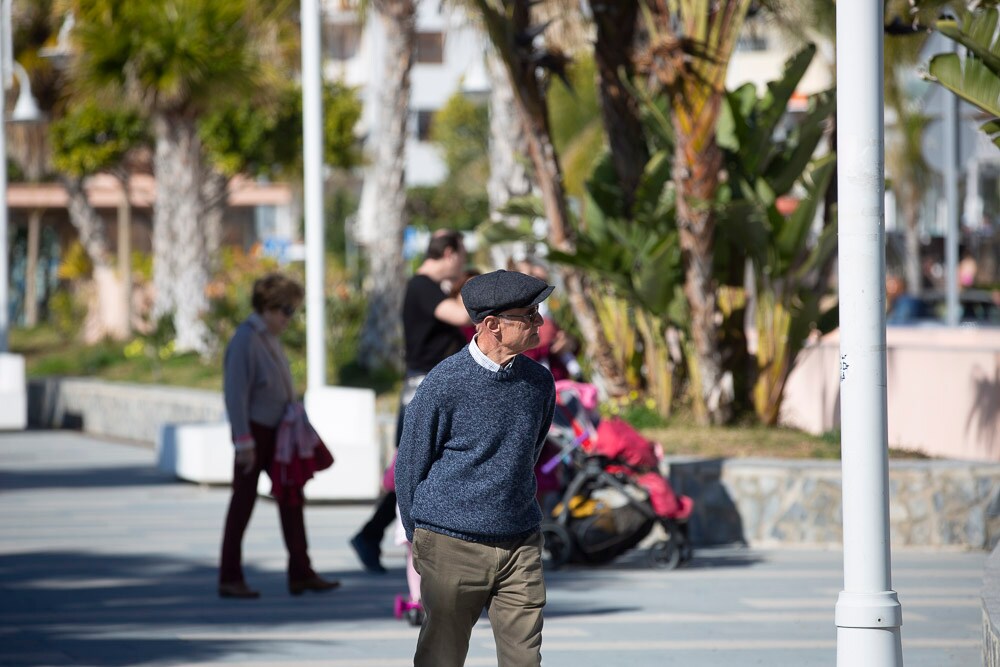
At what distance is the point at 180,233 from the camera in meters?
23.4

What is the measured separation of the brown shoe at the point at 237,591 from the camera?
8695mm

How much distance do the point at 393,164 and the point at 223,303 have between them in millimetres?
4477

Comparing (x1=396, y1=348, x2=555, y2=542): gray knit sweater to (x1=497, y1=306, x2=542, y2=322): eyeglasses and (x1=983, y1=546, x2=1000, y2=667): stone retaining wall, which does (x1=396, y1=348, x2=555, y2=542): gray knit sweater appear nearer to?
(x1=497, y1=306, x2=542, y2=322): eyeglasses

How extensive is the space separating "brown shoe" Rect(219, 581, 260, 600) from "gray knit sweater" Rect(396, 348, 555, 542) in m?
3.92

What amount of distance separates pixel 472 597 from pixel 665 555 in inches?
197

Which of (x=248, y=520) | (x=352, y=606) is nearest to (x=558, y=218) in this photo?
(x=248, y=520)

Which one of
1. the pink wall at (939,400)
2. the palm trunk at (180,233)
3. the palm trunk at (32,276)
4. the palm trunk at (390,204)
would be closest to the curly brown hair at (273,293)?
the pink wall at (939,400)

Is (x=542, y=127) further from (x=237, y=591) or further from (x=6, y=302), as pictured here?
(x=6, y=302)

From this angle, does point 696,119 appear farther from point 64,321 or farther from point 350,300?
point 64,321

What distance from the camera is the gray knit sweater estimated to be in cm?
492

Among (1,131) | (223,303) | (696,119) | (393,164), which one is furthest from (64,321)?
(696,119)

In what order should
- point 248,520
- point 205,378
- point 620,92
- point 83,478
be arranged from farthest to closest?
point 205,378 → point 83,478 → point 620,92 → point 248,520

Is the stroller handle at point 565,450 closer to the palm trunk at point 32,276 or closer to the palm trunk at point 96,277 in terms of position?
the palm trunk at point 96,277

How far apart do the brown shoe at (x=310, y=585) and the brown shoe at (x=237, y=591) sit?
217mm
